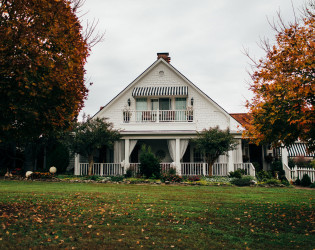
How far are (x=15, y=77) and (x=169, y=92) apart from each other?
54.3ft

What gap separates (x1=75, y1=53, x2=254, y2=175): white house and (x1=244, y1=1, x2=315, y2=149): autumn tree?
13.2m

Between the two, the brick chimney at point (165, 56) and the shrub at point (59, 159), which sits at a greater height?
the brick chimney at point (165, 56)

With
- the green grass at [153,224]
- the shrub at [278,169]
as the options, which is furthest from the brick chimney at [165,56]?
the green grass at [153,224]

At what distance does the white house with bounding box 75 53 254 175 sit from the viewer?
22.0 meters

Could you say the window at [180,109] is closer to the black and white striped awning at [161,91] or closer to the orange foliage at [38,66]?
the black and white striped awning at [161,91]

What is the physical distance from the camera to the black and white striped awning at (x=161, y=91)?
2298 cm

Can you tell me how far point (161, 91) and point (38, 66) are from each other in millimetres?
16360

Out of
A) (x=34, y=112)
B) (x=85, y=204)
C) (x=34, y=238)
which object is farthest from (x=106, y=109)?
(x=34, y=238)

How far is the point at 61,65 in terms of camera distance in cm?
772

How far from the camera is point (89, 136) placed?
20.2 m

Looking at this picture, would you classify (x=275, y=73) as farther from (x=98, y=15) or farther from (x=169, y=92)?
(x=169, y=92)

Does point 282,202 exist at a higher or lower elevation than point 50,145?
lower

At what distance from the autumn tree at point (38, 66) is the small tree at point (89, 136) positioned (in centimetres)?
1168

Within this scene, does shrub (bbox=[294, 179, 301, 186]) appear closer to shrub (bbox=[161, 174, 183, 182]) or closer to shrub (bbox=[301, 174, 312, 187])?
shrub (bbox=[301, 174, 312, 187])
